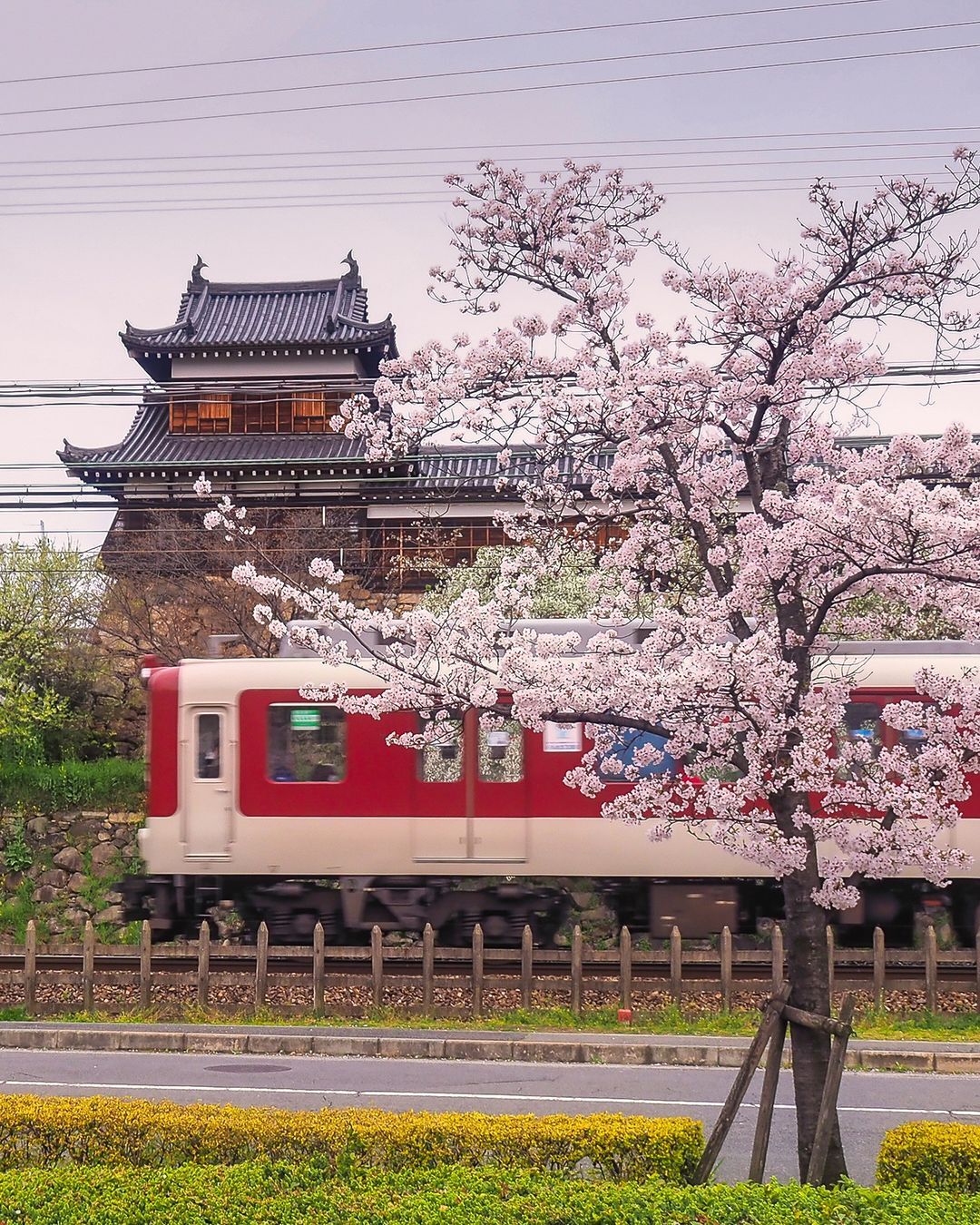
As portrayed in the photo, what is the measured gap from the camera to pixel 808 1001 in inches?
264

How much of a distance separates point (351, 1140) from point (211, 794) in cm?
868

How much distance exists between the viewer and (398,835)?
14844 mm

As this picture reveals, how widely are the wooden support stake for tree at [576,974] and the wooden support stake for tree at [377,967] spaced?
6.91 ft

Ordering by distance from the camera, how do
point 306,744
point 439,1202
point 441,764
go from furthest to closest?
point 306,744 → point 441,764 → point 439,1202

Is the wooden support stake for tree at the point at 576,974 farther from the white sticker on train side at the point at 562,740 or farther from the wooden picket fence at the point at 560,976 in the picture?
the white sticker on train side at the point at 562,740

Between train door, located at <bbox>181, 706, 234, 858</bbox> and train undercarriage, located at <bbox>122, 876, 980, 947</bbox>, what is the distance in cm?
53

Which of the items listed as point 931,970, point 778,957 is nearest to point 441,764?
point 778,957

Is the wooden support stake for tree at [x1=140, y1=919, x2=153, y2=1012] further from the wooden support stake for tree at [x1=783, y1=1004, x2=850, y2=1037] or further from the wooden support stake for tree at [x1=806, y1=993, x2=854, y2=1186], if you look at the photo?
the wooden support stake for tree at [x1=806, y1=993, x2=854, y2=1186]

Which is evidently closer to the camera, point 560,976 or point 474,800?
point 560,976

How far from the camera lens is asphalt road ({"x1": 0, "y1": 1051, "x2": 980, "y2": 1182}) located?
32.9 feet

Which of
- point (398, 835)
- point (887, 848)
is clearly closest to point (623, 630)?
point (398, 835)

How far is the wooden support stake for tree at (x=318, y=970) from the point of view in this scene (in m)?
13.0

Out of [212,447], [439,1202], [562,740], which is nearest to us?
[439,1202]

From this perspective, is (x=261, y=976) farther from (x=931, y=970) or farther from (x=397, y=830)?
(x=931, y=970)
